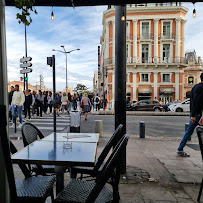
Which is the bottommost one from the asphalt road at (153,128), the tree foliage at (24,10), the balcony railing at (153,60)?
the asphalt road at (153,128)

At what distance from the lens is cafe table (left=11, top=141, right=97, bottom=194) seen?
80.8 inches

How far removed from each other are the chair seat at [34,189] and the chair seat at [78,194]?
0.18m

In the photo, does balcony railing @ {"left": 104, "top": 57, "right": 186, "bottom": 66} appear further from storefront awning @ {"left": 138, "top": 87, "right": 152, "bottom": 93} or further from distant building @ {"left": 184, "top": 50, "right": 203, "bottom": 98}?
distant building @ {"left": 184, "top": 50, "right": 203, "bottom": 98}

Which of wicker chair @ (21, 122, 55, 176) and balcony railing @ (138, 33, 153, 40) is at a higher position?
balcony railing @ (138, 33, 153, 40)

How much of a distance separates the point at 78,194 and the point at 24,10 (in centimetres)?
173

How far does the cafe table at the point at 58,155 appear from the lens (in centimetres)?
205

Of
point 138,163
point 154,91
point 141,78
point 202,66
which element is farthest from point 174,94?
point 138,163

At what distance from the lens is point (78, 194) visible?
215cm

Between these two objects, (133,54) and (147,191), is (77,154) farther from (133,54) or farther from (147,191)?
(133,54)

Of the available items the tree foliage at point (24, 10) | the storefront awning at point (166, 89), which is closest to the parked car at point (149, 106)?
the storefront awning at point (166, 89)

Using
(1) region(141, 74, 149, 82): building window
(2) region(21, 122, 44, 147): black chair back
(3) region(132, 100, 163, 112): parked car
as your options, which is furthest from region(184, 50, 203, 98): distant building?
(2) region(21, 122, 44, 147): black chair back

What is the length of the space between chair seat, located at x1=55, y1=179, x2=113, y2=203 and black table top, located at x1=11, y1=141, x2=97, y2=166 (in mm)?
319

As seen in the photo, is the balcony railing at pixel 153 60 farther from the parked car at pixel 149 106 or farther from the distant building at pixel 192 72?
the distant building at pixel 192 72

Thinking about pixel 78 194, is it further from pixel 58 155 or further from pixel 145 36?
pixel 145 36
